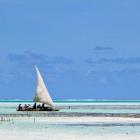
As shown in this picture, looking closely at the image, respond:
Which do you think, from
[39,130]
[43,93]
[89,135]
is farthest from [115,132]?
[43,93]

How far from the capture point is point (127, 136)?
1655 inches

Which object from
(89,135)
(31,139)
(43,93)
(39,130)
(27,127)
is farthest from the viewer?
(43,93)

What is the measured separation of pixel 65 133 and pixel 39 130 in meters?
3.61

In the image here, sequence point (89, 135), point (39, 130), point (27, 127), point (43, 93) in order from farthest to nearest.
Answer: point (43, 93), point (27, 127), point (39, 130), point (89, 135)

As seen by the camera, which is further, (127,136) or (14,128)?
(14,128)

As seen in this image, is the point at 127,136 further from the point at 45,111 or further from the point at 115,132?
the point at 45,111

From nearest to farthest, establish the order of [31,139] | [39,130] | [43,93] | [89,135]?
[31,139] → [89,135] → [39,130] → [43,93]

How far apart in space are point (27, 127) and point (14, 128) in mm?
1491

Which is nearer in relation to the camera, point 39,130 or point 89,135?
point 89,135

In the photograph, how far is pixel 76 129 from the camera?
159 ft

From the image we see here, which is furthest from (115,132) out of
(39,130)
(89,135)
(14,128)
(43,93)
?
(43,93)

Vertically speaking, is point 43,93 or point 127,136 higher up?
point 43,93

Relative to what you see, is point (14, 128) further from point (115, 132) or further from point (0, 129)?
point (115, 132)

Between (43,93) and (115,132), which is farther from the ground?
(43,93)
